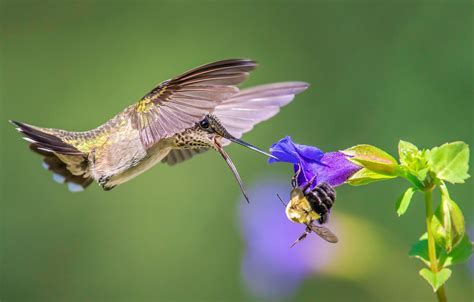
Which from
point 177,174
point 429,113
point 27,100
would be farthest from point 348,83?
point 27,100

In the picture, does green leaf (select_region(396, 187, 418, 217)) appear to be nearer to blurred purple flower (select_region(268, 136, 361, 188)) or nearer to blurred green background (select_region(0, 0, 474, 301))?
blurred purple flower (select_region(268, 136, 361, 188))

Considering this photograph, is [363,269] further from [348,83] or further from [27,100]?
[27,100]

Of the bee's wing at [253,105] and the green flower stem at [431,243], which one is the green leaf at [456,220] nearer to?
the green flower stem at [431,243]

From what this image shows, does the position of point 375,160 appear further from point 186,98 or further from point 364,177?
point 186,98

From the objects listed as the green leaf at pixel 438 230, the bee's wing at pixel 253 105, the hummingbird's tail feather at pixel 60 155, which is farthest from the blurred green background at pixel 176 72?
the green leaf at pixel 438 230

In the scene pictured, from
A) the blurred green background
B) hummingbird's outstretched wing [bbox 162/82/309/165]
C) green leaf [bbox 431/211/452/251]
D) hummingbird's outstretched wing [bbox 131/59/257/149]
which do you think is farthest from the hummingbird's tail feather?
the blurred green background

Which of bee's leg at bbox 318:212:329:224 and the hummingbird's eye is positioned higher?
the hummingbird's eye
